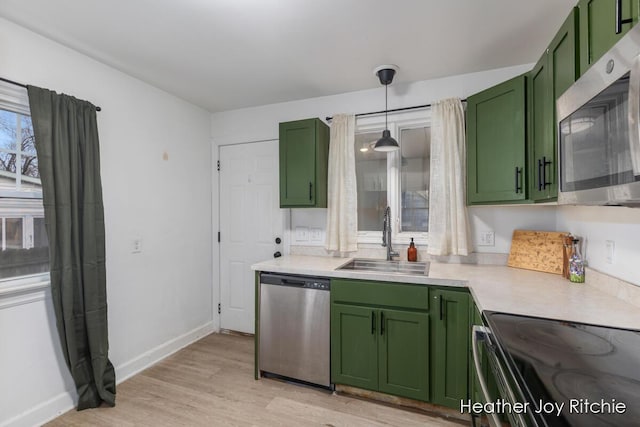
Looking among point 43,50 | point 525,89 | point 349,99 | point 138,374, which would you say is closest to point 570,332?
point 525,89

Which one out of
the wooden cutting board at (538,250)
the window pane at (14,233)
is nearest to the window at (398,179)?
the wooden cutting board at (538,250)

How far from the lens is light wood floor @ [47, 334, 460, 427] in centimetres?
196

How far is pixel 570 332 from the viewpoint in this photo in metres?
1.10

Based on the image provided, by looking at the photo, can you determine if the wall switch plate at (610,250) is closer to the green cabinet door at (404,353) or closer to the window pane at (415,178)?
the green cabinet door at (404,353)

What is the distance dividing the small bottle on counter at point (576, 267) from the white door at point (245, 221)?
2385 mm

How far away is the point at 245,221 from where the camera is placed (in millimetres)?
3373

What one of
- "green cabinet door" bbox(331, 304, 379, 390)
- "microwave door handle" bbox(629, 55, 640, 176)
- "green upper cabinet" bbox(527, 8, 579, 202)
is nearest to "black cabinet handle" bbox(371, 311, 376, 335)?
"green cabinet door" bbox(331, 304, 379, 390)

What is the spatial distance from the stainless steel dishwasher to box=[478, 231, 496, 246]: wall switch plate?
135 cm

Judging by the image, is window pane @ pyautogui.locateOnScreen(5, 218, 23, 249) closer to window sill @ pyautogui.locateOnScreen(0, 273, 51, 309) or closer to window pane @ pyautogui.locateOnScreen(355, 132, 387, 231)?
window sill @ pyautogui.locateOnScreen(0, 273, 51, 309)

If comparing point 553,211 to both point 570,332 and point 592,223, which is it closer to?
point 592,223

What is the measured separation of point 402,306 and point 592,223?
1.25 m

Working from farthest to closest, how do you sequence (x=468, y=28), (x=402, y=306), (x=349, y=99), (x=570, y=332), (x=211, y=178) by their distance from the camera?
(x=211, y=178) < (x=349, y=99) < (x=402, y=306) < (x=468, y=28) < (x=570, y=332)

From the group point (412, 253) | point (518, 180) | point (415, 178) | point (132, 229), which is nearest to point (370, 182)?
point (415, 178)

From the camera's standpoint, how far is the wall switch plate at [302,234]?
309cm
